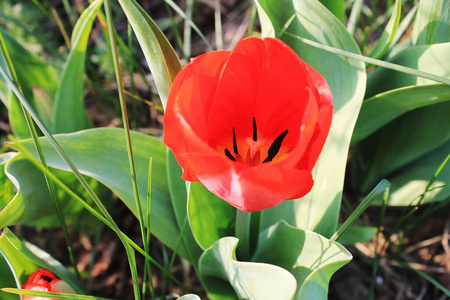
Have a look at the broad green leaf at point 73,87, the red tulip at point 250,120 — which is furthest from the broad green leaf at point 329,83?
the broad green leaf at point 73,87

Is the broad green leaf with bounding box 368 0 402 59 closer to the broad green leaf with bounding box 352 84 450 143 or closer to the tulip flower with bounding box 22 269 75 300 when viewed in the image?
the broad green leaf with bounding box 352 84 450 143

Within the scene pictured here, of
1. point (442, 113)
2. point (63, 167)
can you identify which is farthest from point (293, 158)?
point (442, 113)

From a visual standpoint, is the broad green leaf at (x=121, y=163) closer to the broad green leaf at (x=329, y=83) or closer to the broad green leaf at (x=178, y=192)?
the broad green leaf at (x=178, y=192)

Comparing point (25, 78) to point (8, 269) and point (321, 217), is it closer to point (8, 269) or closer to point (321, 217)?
point (8, 269)

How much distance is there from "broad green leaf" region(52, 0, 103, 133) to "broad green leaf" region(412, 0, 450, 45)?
74 cm

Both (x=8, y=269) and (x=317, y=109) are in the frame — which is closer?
(x=317, y=109)

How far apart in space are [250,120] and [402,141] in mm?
550

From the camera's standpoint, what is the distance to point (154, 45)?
28.0 inches

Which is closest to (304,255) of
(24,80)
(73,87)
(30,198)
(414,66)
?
Result: (414,66)

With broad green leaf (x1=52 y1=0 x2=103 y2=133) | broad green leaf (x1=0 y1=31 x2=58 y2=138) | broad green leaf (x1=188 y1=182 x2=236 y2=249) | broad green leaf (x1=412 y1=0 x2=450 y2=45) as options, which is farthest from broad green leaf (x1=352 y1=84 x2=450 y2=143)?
broad green leaf (x1=0 y1=31 x2=58 y2=138)

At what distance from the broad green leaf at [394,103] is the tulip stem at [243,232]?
1.24 ft

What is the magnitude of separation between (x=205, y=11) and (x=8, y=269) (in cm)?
143

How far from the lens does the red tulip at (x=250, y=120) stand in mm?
524

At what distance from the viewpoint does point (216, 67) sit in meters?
0.63
